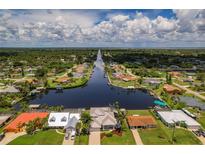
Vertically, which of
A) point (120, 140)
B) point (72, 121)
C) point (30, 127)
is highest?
point (72, 121)

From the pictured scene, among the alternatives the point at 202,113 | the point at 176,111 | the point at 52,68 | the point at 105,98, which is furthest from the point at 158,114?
the point at 52,68

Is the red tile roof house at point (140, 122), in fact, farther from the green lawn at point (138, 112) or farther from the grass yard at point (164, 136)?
the green lawn at point (138, 112)

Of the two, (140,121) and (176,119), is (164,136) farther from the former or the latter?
(176,119)

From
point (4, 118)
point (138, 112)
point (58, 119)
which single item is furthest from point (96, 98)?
point (4, 118)

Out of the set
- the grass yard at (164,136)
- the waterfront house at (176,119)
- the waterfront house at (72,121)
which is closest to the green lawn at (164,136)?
the grass yard at (164,136)

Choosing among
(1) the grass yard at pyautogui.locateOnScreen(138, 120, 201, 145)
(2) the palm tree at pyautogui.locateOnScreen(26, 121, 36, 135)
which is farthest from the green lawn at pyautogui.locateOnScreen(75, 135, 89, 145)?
(1) the grass yard at pyautogui.locateOnScreen(138, 120, 201, 145)

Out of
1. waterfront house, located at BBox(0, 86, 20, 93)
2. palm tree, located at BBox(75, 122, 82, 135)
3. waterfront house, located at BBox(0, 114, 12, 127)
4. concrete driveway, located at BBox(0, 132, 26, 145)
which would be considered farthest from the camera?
waterfront house, located at BBox(0, 86, 20, 93)

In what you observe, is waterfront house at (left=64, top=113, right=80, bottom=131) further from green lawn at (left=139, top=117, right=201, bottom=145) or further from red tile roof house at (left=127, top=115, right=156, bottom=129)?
green lawn at (left=139, top=117, right=201, bottom=145)
